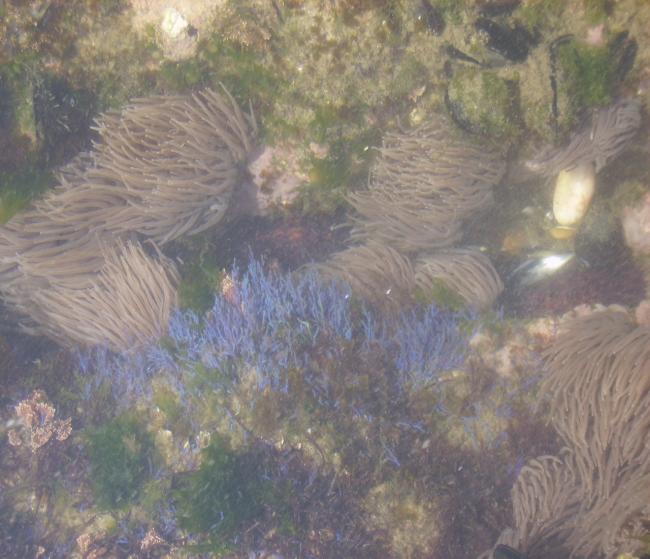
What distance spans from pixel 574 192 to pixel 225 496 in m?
4.61

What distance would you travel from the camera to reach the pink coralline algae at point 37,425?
592cm

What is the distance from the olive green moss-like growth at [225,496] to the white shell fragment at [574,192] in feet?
13.1

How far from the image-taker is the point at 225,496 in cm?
494

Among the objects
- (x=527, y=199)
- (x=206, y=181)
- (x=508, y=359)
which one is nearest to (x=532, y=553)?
(x=508, y=359)

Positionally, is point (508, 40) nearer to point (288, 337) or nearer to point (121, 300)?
point (288, 337)

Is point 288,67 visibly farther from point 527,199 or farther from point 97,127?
point 527,199

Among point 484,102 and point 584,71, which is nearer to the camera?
point 584,71

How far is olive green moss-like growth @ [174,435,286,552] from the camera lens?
16.1ft

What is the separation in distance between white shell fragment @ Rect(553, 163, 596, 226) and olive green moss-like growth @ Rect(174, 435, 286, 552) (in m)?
3.98

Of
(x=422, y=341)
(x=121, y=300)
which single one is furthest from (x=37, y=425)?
(x=422, y=341)

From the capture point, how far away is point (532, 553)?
4.28m

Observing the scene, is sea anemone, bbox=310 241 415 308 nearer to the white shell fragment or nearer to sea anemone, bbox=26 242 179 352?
the white shell fragment

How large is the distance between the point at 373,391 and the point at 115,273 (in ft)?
11.0

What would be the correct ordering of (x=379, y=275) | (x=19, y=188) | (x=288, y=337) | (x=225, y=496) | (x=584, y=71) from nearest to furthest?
(x=584, y=71) < (x=225, y=496) < (x=288, y=337) < (x=19, y=188) < (x=379, y=275)
